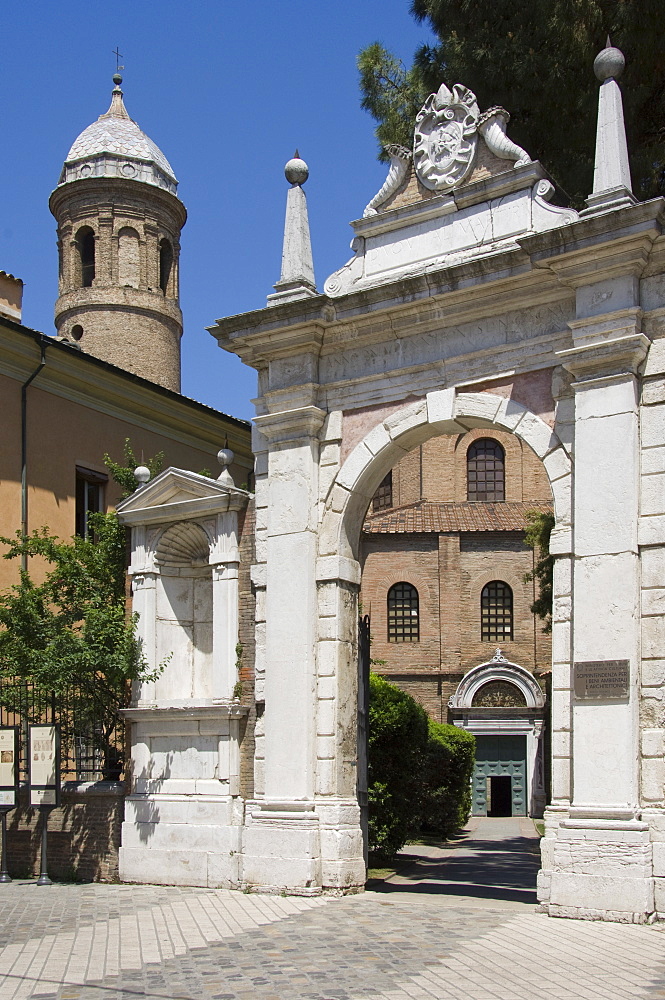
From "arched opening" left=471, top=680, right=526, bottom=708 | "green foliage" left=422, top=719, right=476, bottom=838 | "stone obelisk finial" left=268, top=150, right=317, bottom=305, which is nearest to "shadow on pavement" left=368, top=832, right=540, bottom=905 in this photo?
"green foliage" left=422, top=719, right=476, bottom=838

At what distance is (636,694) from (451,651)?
21.7 meters

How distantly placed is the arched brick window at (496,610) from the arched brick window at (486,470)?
10.1 feet

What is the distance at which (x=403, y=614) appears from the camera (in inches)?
1265

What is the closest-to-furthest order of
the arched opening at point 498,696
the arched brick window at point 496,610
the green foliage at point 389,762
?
the green foliage at point 389,762 → the arched opening at point 498,696 → the arched brick window at point 496,610

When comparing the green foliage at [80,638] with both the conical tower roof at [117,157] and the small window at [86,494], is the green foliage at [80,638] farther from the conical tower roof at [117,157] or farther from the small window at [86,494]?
the conical tower roof at [117,157]

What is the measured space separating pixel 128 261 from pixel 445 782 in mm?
17870

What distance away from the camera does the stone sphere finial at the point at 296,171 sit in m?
12.8

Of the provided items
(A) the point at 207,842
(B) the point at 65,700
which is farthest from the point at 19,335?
(A) the point at 207,842

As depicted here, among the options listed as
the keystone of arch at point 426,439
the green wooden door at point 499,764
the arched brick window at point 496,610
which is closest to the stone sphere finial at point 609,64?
the keystone of arch at point 426,439

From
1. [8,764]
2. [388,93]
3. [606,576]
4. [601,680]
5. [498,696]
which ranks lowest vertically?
[498,696]

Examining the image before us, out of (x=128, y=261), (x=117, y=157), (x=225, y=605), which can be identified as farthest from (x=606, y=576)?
(x=117, y=157)

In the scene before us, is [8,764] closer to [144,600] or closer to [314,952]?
[144,600]

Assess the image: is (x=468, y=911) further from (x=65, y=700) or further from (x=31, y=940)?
(x=65, y=700)

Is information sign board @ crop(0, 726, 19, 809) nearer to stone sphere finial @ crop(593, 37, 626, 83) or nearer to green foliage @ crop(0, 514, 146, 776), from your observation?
green foliage @ crop(0, 514, 146, 776)
